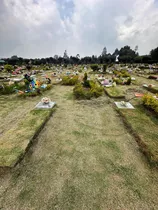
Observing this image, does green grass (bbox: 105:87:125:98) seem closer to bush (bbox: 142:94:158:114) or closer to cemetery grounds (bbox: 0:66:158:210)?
bush (bbox: 142:94:158:114)

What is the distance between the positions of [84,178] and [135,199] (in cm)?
138

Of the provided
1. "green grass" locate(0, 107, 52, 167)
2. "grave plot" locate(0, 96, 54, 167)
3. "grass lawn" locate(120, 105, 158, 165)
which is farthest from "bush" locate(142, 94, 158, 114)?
"green grass" locate(0, 107, 52, 167)

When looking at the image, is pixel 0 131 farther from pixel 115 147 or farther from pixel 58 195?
pixel 115 147

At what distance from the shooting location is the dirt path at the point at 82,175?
2.80m

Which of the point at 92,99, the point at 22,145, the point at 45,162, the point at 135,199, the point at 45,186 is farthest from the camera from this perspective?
the point at 92,99

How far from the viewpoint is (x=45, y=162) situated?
12.7 feet

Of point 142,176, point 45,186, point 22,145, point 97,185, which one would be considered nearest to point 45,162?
point 45,186

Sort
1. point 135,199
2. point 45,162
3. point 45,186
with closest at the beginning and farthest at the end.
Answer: point 135,199
point 45,186
point 45,162

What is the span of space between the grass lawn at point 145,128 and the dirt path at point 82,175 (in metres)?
0.32

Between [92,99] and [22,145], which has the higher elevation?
[22,145]

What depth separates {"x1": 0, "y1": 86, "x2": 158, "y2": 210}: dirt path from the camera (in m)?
2.80

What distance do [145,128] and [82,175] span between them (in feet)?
13.3

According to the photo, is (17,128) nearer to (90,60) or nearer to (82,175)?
(82,175)

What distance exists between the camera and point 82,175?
3.44 m
